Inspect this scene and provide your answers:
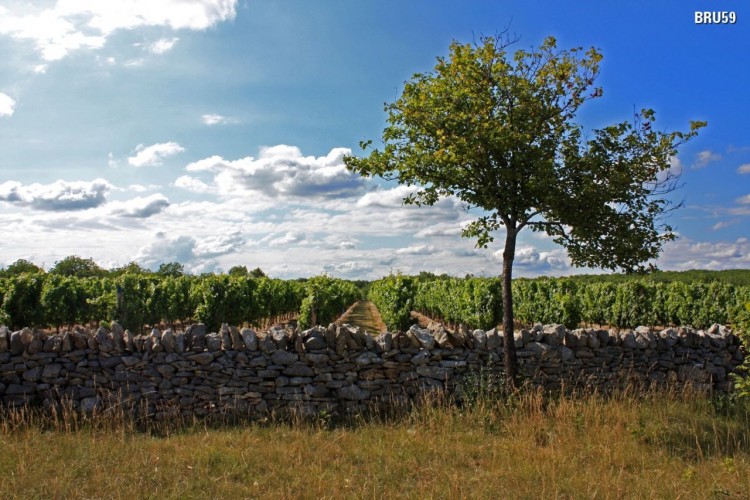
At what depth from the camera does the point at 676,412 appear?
9516mm

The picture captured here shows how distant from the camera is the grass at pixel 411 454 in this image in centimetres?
646

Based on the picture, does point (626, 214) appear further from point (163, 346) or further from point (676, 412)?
point (163, 346)

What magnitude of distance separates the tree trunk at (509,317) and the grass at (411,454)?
461 millimetres

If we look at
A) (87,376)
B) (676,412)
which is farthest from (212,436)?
(676,412)

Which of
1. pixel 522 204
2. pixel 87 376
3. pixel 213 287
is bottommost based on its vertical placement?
pixel 87 376

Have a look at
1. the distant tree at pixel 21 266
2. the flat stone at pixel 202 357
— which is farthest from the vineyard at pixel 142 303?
the distant tree at pixel 21 266

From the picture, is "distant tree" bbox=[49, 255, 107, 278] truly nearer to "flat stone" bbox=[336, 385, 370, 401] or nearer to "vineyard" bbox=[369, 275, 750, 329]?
"vineyard" bbox=[369, 275, 750, 329]

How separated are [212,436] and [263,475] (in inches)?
78.5

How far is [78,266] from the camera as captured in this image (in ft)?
303

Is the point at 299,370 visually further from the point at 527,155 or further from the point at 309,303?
the point at 309,303

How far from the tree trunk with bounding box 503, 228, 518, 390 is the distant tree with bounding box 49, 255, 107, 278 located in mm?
91956

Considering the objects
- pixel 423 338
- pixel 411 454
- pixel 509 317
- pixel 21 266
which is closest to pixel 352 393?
pixel 423 338

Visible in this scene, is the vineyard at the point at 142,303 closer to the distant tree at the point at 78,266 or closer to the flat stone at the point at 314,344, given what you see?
the flat stone at the point at 314,344

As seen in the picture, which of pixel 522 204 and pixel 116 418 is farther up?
pixel 522 204
